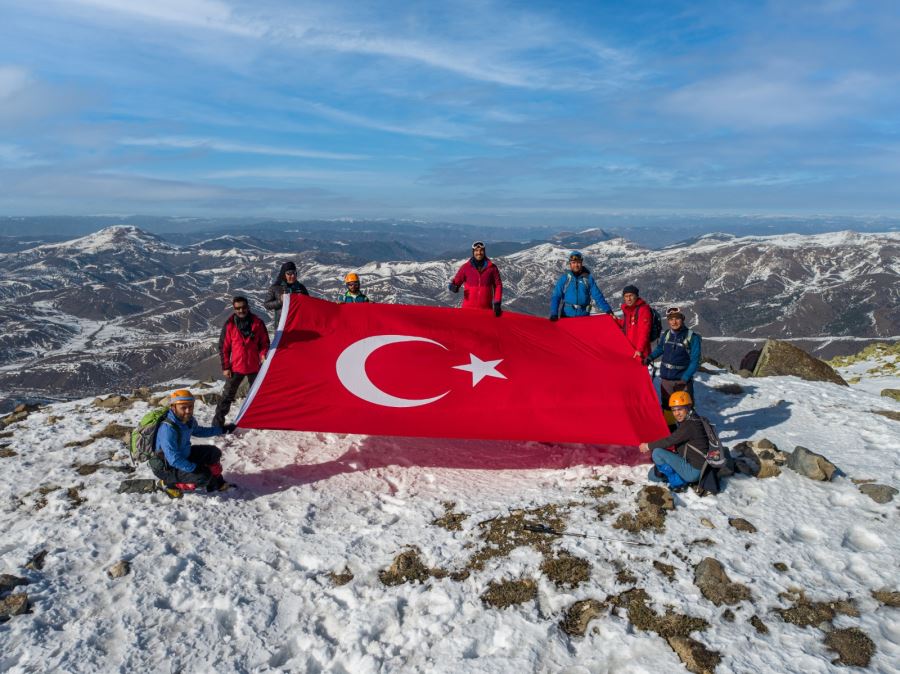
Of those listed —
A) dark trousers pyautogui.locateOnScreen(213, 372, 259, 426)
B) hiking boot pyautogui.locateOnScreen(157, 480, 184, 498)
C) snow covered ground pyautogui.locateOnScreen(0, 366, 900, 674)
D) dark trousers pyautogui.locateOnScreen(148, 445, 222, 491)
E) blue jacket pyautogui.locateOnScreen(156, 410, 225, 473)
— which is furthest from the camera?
dark trousers pyautogui.locateOnScreen(213, 372, 259, 426)

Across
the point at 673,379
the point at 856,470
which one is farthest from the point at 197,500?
the point at 856,470

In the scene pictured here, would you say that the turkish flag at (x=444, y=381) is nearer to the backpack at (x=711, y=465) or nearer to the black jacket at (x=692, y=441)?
the black jacket at (x=692, y=441)

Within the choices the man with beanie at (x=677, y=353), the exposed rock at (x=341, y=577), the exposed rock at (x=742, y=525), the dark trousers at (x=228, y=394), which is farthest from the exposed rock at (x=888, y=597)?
the dark trousers at (x=228, y=394)

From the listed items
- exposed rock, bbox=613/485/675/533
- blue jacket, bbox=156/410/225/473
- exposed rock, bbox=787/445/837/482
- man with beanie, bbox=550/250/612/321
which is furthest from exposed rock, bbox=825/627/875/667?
blue jacket, bbox=156/410/225/473

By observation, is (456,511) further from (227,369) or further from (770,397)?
(770,397)

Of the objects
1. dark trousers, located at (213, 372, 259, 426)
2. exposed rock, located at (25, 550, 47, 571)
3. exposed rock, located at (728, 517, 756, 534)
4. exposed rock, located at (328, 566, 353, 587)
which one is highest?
dark trousers, located at (213, 372, 259, 426)

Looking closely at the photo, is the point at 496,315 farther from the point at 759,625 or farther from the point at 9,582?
the point at 9,582

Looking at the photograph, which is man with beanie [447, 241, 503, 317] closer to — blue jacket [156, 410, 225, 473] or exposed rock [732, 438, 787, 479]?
exposed rock [732, 438, 787, 479]
